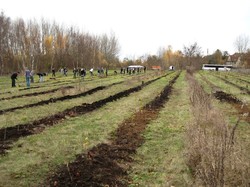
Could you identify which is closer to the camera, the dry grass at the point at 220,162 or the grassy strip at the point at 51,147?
the dry grass at the point at 220,162

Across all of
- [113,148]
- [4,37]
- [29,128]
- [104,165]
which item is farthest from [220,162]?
[4,37]

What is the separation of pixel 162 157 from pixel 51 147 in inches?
121

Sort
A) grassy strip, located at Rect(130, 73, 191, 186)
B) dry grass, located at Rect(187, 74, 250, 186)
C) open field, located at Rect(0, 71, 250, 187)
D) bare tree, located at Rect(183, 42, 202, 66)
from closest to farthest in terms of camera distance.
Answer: dry grass, located at Rect(187, 74, 250, 186), open field, located at Rect(0, 71, 250, 187), grassy strip, located at Rect(130, 73, 191, 186), bare tree, located at Rect(183, 42, 202, 66)

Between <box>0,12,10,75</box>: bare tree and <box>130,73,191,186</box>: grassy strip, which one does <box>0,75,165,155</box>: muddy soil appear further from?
<box>0,12,10,75</box>: bare tree

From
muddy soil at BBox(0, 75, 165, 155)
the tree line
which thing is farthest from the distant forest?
muddy soil at BBox(0, 75, 165, 155)

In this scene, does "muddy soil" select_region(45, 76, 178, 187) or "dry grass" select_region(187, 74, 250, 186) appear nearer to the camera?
"dry grass" select_region(187, 74, 250, 186)

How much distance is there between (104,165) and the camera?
699 cm

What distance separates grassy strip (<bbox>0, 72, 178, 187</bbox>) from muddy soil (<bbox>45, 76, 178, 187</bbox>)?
1.15ft

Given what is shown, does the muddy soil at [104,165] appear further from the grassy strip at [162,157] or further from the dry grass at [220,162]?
the dry grass at [220,162]

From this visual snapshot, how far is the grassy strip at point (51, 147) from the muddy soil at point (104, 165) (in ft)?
1.15

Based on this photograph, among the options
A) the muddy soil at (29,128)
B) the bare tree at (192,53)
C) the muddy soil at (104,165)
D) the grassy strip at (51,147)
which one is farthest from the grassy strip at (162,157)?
the bare tree at (192,53)

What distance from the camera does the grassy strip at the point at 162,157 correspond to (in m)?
6.29

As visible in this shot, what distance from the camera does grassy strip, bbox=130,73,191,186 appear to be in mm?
6290

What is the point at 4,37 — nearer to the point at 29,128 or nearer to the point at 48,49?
the point at 48,49
